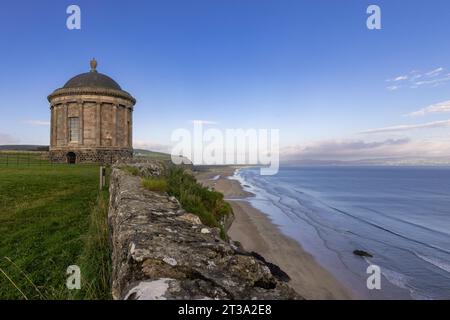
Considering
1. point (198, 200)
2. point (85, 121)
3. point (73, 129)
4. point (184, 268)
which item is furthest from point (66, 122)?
point (184, 268)

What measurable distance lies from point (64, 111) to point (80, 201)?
1009 inches

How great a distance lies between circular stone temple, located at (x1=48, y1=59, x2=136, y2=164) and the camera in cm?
3188

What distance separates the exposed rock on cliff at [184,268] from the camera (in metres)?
2.29

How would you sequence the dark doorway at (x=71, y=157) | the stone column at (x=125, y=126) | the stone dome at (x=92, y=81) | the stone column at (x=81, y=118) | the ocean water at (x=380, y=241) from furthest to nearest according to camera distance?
the stone column at (x=125, y=126) → the stone dome at (x=92, y=81) → the dark doorway at (x=71, y=157) → the stone column at (x=81, y=118) → the ocean water at (x=380, y=241)

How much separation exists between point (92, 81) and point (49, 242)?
1219 inches

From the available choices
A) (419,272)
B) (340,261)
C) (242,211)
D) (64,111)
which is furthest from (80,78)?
(419,272)

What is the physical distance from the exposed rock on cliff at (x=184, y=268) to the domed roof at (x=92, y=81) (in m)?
33.6

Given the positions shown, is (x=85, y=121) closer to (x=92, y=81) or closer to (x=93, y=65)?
(x=92, y=81)

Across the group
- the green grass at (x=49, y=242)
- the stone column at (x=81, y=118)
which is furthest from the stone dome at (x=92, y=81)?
the green grass at (x=49, y=242)

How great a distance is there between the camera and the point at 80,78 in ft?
109

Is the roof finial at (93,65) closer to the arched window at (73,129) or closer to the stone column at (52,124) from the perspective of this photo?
the stone column at (52,124)

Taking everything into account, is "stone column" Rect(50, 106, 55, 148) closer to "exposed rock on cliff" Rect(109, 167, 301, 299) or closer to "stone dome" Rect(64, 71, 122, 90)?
"stone dome" Rect(64, 71, 122, 90)

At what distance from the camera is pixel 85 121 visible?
3219cm

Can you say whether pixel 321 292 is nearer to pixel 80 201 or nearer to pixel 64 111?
pixel 80 201
